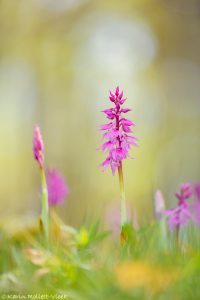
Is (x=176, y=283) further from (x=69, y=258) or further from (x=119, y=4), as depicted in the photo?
(x=119, y=4)

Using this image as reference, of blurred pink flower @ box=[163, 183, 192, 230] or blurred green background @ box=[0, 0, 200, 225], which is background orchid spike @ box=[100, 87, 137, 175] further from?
blurred green background @ box=[0, 0, 200, 225]

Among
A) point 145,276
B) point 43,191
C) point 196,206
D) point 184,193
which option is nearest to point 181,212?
point 184,193

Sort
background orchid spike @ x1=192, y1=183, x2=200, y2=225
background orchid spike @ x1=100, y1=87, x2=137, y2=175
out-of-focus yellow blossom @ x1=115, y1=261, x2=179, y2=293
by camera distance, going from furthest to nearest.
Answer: background orchid spike @ x1=192, y1=183, x2=200, y2=225
background orchid spike @ x1=100, y1=87, x2=137, y2=175
out-of-focus yellow blossom @ x1=115, y1=261, x2=179, y2=293

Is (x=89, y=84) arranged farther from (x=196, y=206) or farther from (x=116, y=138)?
(x=116, y=138)

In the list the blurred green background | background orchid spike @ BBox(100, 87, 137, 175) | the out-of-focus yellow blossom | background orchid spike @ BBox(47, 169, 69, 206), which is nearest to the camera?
the out-of-focus yellow blossom

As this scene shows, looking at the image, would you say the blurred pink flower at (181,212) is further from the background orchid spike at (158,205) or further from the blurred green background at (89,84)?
the blurred green background at (89,84)

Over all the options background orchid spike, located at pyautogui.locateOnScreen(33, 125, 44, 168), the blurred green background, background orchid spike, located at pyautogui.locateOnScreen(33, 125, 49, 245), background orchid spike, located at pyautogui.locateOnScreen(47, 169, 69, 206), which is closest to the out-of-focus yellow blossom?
background orchid spike, located at pyautogui.locateOnScreen(33, 125, 49, 245)

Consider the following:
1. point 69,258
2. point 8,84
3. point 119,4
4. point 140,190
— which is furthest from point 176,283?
point 8,84
